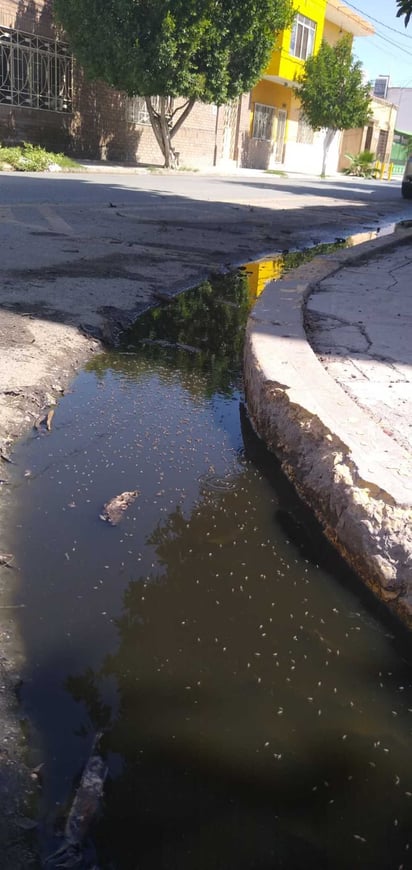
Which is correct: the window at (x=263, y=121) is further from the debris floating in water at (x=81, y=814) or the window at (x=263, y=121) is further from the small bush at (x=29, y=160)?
the debris floating in water at (x=81, y=814)

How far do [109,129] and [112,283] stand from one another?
18657 mm

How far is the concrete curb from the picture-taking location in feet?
5.98

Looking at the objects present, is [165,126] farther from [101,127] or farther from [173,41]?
[173,41]

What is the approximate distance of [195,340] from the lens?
13.3ft

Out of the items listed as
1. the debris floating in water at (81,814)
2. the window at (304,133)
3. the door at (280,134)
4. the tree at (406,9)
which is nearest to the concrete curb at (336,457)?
the debris floating in water at (81,814)

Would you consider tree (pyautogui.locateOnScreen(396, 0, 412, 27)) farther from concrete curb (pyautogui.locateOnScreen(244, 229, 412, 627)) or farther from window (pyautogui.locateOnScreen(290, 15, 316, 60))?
window (pyautogui.locateOnScreen(290, 15, 316, 60))

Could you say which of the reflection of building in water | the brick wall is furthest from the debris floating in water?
the brick wall

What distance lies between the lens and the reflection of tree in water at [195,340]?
3.46 meters

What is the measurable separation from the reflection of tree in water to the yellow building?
80.7 ft

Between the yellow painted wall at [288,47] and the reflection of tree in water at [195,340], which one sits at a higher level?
the yellow painted wall at [288,47]

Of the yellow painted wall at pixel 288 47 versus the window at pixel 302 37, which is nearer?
the yellow painted wall at pixel 288 47

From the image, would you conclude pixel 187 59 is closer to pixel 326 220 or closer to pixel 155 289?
pixel 326 220

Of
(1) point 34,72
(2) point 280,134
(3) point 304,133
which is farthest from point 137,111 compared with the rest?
(3) point 304,133

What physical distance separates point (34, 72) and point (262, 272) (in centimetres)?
1540
